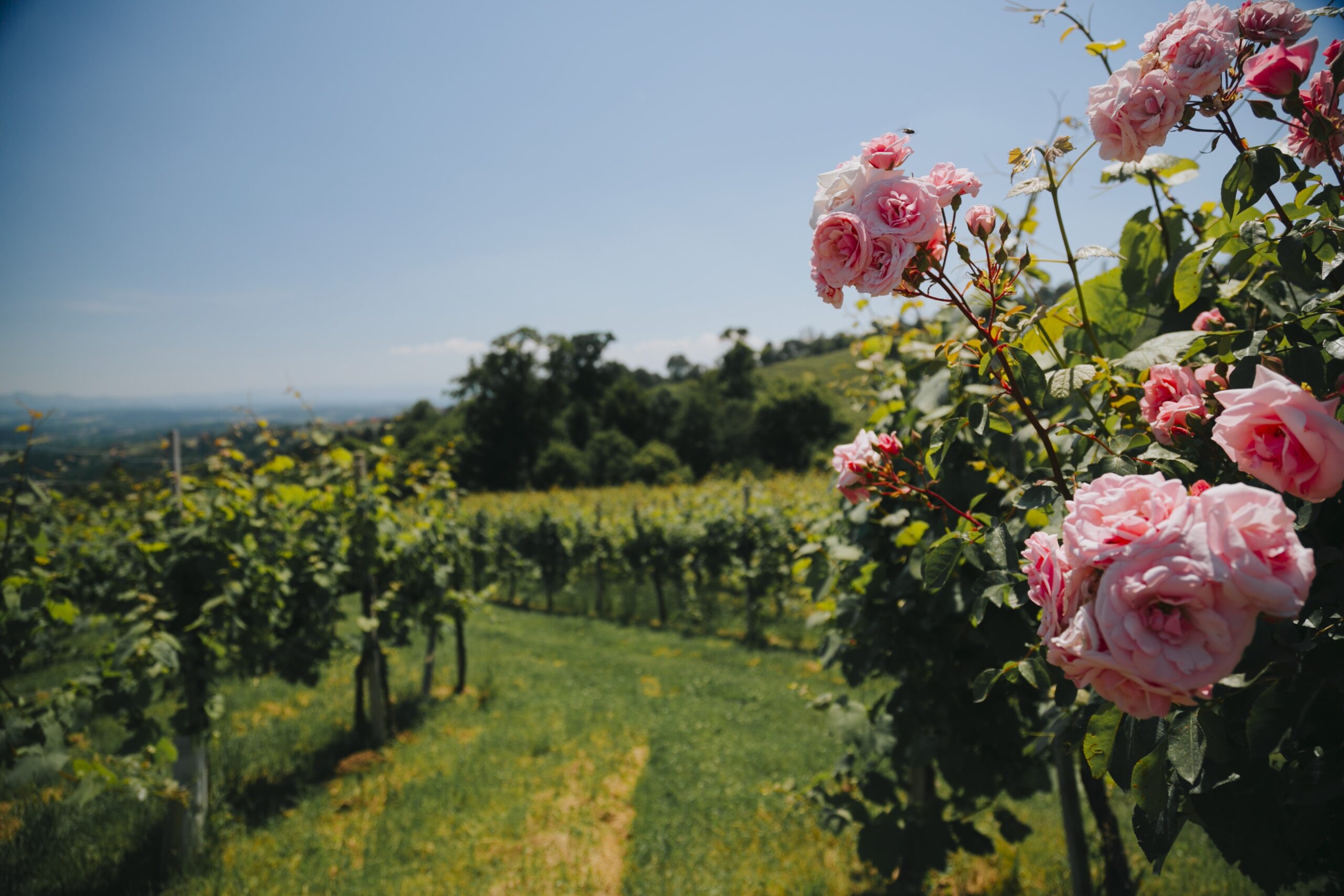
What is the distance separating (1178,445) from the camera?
0.90 m

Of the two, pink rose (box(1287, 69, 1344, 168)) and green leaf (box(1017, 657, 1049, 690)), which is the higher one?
pink rose (box(1287, 69, 1344, 168))

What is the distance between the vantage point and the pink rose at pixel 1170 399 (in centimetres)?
85

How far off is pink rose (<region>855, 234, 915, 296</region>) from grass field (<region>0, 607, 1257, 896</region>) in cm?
271

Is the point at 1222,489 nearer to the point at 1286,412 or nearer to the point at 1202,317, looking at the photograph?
the point at 1286,412

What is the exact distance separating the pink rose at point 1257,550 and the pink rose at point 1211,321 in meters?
0.69

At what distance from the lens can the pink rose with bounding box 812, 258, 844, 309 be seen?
3.08 ft

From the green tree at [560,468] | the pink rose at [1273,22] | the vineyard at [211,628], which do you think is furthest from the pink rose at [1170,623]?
the green tree at [560,468]

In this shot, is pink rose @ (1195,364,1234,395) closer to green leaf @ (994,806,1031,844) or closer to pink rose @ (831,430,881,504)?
pink rose @ (831,430,881,504)

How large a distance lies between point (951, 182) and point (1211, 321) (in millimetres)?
594

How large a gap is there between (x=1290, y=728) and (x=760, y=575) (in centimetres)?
863

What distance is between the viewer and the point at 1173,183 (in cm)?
145

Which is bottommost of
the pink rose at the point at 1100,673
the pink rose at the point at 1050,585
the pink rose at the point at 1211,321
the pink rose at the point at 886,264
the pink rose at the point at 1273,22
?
the pink rose at the point at 1100,673

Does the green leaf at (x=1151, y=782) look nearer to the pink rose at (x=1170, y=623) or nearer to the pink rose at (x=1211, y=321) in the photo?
the pink rose at (x=1170, y=623)

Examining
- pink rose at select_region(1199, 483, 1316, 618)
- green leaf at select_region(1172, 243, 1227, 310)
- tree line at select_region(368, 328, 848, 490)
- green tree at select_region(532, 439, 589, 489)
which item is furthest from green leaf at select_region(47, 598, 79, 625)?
green tree at select_region(532, 439, 589, 489)
